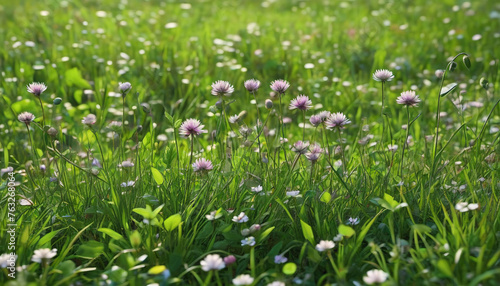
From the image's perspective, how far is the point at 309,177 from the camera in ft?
6.81

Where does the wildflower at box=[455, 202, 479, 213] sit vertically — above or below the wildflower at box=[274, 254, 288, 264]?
above

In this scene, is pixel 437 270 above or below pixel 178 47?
above

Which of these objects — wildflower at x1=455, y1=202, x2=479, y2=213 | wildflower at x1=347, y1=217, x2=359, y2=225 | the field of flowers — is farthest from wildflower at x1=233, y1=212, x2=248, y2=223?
wildflower at x1=455, y1=202, x2=479, y2=213

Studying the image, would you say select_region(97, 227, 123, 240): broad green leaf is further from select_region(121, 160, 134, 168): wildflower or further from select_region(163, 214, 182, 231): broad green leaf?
select_region(121, 160, 134, 168): wildflower

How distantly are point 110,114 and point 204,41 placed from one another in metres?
1.61

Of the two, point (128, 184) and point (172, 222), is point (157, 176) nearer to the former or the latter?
point (128, 184)

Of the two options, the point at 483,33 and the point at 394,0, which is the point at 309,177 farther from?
the point at 394,0

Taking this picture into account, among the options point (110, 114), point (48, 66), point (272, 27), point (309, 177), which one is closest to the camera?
point (309, 177)

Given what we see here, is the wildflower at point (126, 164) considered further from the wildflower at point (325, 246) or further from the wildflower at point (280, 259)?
the wildflower at point (325, 246)

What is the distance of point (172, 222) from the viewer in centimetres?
172

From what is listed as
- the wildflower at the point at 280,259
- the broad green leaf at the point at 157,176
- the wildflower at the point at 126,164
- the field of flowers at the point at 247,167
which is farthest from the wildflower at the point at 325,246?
the wildflower at the point at 126,164

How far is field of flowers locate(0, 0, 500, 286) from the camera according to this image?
1.65 metres

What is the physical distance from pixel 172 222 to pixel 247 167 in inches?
18.8

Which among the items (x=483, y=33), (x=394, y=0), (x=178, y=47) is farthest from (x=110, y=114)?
(x=394, y=0)
